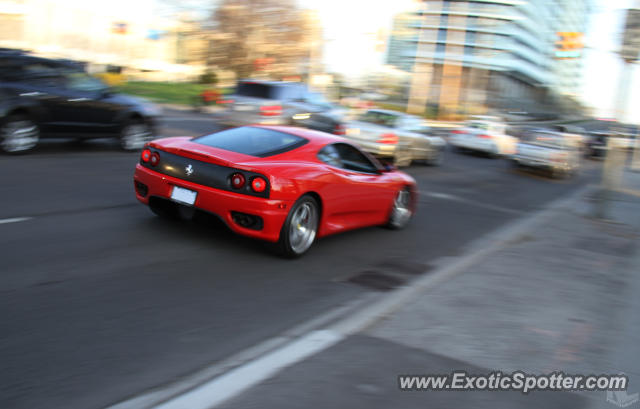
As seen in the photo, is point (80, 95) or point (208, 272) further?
point (80, 95)

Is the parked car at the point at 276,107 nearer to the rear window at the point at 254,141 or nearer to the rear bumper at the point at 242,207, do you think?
the rear window at the point at 254,141

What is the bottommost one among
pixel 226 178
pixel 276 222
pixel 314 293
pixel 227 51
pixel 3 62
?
pixel 314 293

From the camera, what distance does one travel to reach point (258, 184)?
5.85m

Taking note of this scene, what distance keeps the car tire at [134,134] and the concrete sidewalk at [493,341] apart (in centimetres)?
818

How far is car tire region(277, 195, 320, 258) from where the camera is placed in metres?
6.10

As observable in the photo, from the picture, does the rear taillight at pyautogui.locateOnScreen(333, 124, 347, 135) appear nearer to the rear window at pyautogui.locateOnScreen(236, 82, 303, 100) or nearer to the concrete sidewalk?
the rear window at pyautogui.locateOnScreen(236, 82, 303, 100)

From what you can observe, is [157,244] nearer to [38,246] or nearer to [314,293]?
[38,246]

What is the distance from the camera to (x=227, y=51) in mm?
44812

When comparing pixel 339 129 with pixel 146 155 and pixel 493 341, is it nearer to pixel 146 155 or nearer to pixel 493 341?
pixel 146 155

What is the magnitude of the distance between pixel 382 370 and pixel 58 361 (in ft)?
6.27

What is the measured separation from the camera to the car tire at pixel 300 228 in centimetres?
610

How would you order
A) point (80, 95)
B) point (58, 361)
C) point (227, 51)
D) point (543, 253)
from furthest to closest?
1. point (227, 51)
2. point (80, 95)
3. point (543, 253)
4. point (58, 361)

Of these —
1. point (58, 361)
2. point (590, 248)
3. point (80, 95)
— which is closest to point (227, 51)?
point (80, 95)

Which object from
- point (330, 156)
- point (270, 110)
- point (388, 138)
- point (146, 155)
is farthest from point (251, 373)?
point (270, 110)
